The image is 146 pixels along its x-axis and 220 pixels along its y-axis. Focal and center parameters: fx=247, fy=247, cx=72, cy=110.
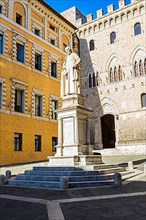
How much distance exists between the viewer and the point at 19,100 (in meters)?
22.2

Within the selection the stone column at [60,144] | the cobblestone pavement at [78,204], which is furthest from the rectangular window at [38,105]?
the cobblestone pavement at [78,204]

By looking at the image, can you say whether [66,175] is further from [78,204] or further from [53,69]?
[53,69]

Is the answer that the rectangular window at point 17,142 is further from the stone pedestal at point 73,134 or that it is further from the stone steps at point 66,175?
the stone steps at point 66,175

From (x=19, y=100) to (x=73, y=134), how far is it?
37.1 ft

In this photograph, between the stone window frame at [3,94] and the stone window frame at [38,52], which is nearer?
the stone window frame at [3,94]

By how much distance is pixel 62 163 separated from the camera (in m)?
11.8

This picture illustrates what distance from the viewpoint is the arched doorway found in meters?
33.0

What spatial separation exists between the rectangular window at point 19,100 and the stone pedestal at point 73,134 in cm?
968

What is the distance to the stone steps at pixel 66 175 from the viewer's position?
913 cm

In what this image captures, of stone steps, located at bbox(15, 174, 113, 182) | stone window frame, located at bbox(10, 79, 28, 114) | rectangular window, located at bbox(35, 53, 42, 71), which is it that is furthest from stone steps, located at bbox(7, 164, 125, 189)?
rectangular window, located at bbox(35, 53, 42, 71)

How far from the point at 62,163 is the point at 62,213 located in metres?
6.41

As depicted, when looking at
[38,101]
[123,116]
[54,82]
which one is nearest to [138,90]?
[123,116]

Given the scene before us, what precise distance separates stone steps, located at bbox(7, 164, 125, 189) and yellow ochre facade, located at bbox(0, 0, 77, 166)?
9.11 meters

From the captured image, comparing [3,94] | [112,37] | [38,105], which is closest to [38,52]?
[38,105]
